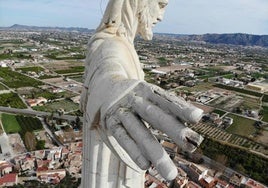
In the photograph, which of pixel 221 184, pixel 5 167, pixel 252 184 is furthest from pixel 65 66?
pixel 252 184

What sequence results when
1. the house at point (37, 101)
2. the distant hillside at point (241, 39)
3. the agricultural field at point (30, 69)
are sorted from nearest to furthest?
1. the house at point (37, 101)
2. the agricultural field at point (30, 69)
3. the distant hillside at point (241, 39)

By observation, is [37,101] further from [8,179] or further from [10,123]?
[8,179]

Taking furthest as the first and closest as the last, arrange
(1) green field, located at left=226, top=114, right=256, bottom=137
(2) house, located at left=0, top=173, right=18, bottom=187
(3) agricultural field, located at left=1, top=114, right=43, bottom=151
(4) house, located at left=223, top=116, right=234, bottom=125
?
(4) house, located at left=223, top=116, right=234, bottom=125 < (1) green field, located at left=226, top=114, right=256, bottom=137 < (3) agricultural field, located at left=1, top=114, right=43, bottom=151 < (2) house, located at left=0, top=173, right=18, bottom=187

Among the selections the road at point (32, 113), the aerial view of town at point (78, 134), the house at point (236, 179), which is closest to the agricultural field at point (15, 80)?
the aerial view of town at point (78, 134)

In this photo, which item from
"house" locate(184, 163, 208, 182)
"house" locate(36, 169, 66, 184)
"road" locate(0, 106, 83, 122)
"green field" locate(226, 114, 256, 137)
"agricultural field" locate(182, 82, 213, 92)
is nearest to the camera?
"house" locate(36, 169, 66, 184)

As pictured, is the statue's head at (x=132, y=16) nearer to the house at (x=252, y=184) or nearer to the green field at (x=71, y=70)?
the house at (x=252, y=184)

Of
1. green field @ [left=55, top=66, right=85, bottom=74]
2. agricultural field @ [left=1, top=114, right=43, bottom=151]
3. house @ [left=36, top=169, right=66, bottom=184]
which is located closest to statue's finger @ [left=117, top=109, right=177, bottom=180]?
house @ [left=36, top=169, right=66, bottom=184]

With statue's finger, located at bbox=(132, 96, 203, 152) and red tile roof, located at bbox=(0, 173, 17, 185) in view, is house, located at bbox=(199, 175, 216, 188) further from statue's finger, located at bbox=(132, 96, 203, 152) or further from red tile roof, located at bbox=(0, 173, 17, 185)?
statue's finger, located at bbox=(132, 96, 203, 152)
